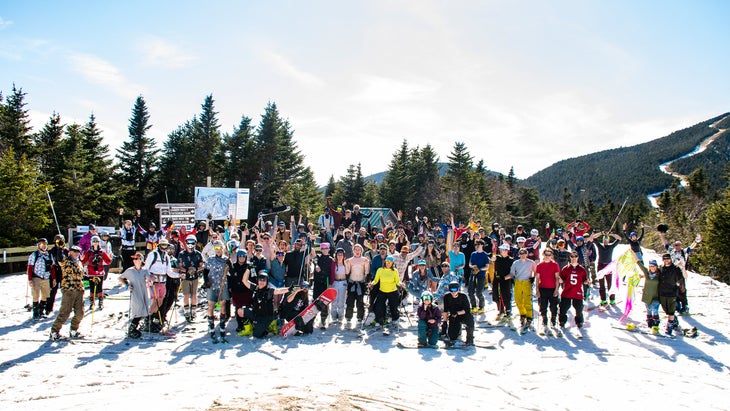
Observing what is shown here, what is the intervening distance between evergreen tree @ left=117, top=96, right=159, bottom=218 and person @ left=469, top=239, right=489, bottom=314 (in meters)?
38.2

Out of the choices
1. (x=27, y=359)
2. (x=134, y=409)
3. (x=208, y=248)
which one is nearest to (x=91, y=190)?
(x=208, y=248)

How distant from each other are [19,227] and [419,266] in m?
18.7

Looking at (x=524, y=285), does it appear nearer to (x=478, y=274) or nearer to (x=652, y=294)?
(x=478, y=274)

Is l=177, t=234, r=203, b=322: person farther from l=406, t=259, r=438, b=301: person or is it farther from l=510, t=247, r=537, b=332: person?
l=510, t=247, r=537, b=332: person

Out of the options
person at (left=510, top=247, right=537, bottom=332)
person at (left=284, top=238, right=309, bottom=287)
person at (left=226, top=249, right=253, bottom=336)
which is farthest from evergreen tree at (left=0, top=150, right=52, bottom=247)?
person at (left=510, top=247, right=537, bottom=332)

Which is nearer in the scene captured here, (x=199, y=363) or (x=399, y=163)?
(x=199, y=363)

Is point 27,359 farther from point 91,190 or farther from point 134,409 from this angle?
point 91,190

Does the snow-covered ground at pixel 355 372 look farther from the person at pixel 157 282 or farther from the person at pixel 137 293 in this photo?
the person at pixel 157 282

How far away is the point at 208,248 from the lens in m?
11.5

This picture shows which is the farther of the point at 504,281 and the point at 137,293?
the point at 504,281

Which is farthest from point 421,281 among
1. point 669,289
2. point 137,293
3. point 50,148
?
point 50,148

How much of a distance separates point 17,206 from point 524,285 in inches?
818

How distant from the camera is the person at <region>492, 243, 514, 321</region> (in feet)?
34.4

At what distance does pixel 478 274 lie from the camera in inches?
440
